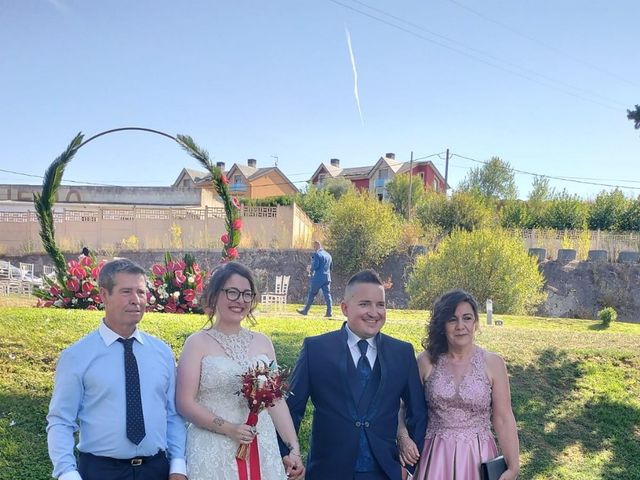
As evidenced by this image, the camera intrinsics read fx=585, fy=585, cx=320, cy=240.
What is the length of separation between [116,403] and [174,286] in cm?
731

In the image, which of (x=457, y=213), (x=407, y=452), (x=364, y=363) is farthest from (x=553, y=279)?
→ (x=364, y=363)

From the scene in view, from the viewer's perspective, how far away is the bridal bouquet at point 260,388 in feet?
9.08

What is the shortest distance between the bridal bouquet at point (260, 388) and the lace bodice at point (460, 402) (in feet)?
3.49

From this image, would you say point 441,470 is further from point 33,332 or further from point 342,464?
point 33,332

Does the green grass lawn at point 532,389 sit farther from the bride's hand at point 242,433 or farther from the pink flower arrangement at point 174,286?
the bride's hand at point 242,433

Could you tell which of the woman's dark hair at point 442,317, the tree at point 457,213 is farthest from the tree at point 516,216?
the woman's dark hair at point 442,317

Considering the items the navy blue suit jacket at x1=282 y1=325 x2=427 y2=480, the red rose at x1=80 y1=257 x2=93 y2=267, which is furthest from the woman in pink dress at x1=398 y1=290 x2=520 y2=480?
the red rose at x1=80 y1=257 x2=93 y2=267

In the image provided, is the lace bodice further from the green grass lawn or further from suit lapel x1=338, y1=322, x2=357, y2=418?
the green grass lawn

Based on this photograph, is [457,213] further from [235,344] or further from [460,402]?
[235,344]

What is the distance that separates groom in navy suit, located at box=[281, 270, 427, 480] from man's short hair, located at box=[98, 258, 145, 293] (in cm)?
105

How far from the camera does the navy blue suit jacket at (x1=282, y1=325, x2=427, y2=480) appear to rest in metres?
3.14

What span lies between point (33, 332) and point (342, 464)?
5.17 m

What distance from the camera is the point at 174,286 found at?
985 cm

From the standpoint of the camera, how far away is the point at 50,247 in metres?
9.10
